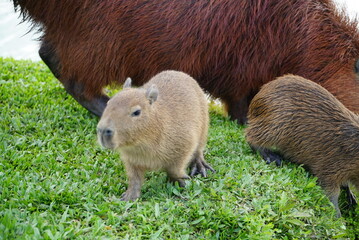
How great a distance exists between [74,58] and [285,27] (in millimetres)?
1862

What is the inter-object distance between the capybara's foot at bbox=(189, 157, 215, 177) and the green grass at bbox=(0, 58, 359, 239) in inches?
2.6

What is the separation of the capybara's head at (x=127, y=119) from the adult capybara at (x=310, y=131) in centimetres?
122

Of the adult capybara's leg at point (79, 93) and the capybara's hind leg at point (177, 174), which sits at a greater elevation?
the adult capybara's leg at point (79, 93)

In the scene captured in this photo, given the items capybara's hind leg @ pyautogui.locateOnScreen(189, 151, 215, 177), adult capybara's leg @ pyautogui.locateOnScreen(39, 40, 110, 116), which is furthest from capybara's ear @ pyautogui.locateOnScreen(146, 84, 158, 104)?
adult capybara's leg @ pyautogui.locateOnScreen(39, 40, 110, 116)

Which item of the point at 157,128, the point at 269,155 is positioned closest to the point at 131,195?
the point at 157,128

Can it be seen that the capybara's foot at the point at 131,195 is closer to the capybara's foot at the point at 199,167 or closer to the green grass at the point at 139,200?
the green grass at the point at 139,200

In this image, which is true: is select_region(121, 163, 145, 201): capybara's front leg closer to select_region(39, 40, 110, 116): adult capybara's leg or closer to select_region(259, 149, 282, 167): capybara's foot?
select_region(259, 149, 282, 167): capybara's foot

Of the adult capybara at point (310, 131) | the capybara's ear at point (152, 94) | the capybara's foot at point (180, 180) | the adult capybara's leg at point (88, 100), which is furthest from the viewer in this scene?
the adult capybara's leg at point (88, 100)

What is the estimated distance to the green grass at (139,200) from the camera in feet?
8.60

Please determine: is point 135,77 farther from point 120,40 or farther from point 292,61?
point 292,61

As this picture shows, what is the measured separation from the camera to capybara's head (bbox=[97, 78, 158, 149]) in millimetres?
2557

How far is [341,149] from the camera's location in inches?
138

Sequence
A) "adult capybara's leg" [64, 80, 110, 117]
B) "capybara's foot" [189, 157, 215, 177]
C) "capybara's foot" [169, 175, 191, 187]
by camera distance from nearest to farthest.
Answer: "capybara's foot" [169, 175, 191, 187] < "capybara's foot" [189, 157, 215, 177] < "adult capybara's leg" [64, 80, 110, 117]

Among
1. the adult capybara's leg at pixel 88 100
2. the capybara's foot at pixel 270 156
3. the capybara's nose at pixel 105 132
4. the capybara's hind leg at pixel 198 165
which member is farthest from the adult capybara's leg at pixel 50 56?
the capybara's nose at pixel 105 132
